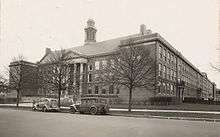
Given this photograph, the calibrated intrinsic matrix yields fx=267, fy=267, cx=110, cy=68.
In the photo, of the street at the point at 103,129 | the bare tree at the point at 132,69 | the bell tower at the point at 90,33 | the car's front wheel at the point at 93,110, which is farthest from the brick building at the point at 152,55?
the street at the point at 103,129

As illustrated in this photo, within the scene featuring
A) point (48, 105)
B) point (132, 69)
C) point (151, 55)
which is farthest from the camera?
point (151, 55)

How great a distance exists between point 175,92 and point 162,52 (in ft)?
33.5

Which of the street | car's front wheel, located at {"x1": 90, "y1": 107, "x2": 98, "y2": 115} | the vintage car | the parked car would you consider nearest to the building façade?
the parked car

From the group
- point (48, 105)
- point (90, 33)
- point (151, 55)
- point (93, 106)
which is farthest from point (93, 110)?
point (90, 33)

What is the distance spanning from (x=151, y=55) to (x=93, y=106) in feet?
63.8

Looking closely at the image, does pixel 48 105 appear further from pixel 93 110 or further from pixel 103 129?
pixel 103 129

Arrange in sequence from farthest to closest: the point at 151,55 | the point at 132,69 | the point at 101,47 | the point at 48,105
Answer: the point at 101,47 → the point at 151,55 → the point at 48,105 → the point at 132,69

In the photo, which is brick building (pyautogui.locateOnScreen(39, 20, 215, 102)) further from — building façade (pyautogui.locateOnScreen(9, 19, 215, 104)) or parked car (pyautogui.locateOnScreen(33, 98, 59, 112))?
parked car (pyautogui.locateOnScreen(33, 98, 59, 112))

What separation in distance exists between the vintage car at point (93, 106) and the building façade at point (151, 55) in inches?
583

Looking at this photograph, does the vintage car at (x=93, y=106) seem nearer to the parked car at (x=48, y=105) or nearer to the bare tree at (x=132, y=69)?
the bare tree at (x=132, y=69)

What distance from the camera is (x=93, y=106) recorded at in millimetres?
24016

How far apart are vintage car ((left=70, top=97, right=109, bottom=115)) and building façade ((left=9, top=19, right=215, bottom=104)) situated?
1481 centimetres

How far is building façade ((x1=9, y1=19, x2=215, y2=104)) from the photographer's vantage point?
144 feet

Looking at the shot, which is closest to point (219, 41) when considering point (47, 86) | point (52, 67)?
point (52, 67)
